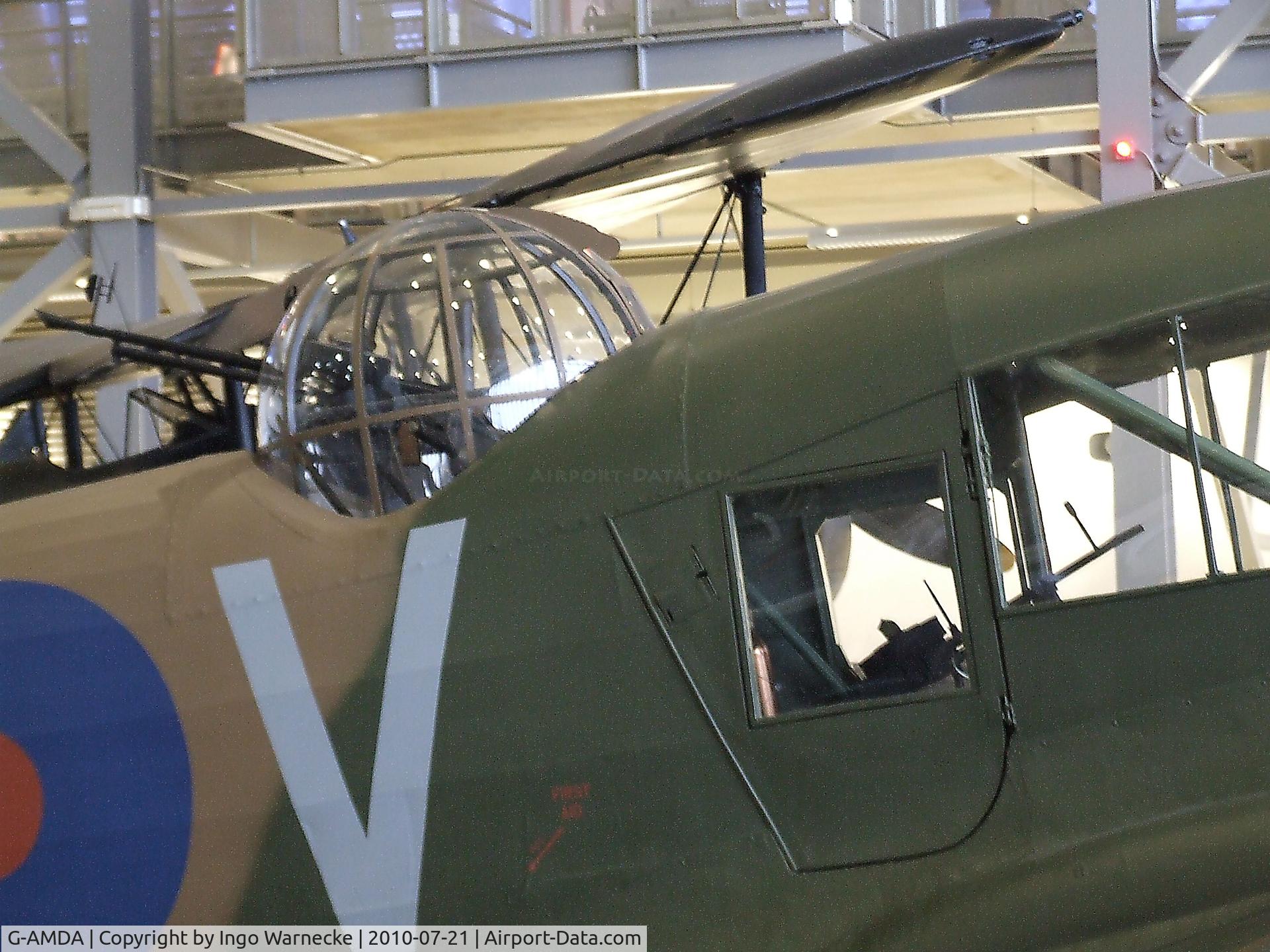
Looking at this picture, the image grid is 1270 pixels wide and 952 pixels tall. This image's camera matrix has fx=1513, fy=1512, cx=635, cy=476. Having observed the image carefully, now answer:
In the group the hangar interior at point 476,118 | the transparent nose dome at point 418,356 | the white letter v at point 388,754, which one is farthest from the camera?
the hangar interior at point 476,118

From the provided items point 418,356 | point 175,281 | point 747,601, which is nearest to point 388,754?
point 747,601

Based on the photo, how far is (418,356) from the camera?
461 cm

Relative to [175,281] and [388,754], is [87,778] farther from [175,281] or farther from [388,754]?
[175,281]

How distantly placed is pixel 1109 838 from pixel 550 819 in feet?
4.15

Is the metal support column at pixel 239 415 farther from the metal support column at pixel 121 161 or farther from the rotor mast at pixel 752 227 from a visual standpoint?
the metal support column at pixel 121 161

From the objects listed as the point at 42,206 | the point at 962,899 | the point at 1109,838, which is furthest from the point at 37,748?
the point at 42,206

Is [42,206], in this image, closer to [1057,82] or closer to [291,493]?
[1057,82]

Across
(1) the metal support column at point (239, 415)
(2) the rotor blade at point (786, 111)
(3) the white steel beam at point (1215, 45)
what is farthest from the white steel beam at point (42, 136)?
(3) the white steel beam at point (1215, 45)

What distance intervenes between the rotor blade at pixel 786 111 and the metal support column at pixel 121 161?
6075 millimetres

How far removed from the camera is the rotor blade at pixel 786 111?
23.5ft

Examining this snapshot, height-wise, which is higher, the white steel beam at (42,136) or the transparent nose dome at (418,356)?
the white steel beam at (42,136)

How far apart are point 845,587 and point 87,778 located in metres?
2.08

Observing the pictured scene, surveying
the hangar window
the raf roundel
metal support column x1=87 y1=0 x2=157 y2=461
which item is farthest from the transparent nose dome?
metal support column x1=87 y1=0 x2=157 y2=461

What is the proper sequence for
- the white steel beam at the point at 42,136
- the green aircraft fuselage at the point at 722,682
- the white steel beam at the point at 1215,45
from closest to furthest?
the green aircraft fuselage at the point at 722,682 < the white steel beam at the point at 1215,45 < the white steel beam at the point at 42,136
